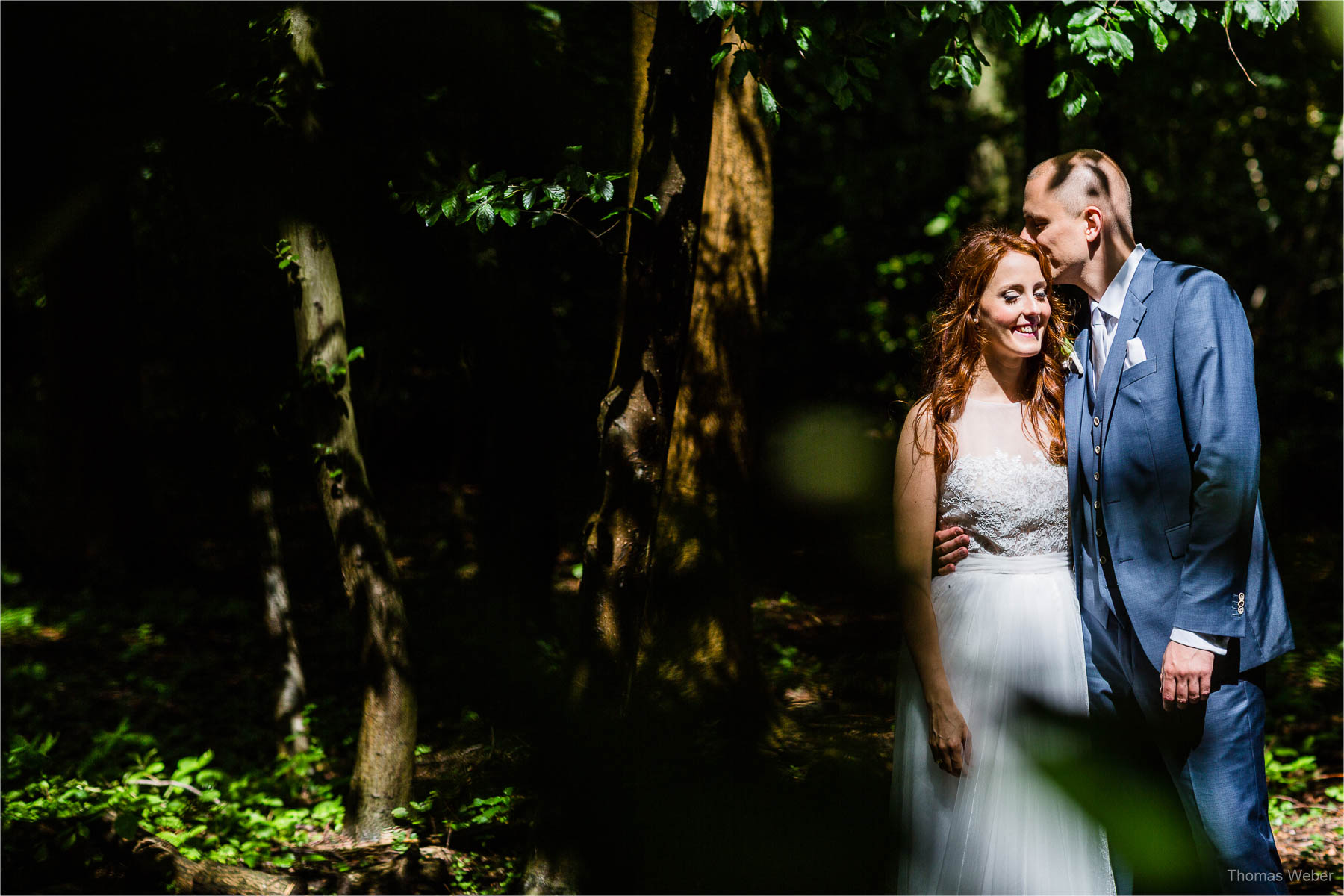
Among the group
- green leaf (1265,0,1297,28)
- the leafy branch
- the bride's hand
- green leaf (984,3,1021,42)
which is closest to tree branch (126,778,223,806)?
the leafy branch

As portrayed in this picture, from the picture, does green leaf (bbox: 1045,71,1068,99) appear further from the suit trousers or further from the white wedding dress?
the suit trousers

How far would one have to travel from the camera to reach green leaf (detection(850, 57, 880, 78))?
3.17 metres

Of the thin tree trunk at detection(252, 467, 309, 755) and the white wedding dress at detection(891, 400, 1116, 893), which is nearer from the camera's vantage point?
the white wedding dress at detection(891, 400, 1116, 893)

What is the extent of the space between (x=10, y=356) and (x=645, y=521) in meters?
12.4

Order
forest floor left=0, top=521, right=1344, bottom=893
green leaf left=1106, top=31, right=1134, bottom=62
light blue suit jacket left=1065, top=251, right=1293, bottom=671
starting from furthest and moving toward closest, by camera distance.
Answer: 1. forest floor left=0, top=521, right=1344, bottom=893
2. green leaf left=1106, top=31, right=1134, bottom=62
3. light blue suit jacket left=1065, top=251, right=1293, bottom=671

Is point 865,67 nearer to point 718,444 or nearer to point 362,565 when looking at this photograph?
point 718,444

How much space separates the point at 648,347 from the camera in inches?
134

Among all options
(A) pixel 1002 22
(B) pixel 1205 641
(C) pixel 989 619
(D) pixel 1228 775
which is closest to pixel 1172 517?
(B) pixel 1205 641

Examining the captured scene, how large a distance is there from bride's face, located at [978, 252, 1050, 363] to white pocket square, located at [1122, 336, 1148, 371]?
9.4 inches

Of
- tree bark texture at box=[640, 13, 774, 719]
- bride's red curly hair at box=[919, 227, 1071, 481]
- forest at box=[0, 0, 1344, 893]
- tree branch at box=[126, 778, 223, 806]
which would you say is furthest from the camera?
tree branch at box=[126, 778, 223, 806]

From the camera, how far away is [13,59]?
16.3 feet

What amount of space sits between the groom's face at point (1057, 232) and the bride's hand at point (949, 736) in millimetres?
1367

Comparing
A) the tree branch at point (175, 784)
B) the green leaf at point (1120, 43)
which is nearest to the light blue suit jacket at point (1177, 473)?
the green leaf at point (1120, 43)

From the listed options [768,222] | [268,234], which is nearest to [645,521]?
[768,222]
